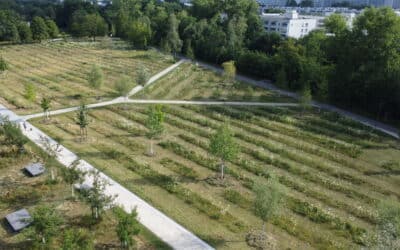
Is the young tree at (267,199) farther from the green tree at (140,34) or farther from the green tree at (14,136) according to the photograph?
the green tree at (140,34)

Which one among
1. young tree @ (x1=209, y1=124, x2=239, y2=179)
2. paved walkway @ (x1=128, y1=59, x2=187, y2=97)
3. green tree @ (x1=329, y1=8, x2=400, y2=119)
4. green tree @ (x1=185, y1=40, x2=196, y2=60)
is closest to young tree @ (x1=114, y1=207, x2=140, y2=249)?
young tree @ (x1=209, y1=124, x2=239, y2=179)

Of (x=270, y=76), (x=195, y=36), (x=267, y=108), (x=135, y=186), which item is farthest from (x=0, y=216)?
(x=195, y=36)

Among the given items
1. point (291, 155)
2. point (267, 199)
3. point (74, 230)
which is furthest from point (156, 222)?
point (291, 155)

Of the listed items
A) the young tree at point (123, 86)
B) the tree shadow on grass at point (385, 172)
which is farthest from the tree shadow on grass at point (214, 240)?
the young tree at point (123, 86)

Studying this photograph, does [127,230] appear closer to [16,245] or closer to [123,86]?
[16,245]

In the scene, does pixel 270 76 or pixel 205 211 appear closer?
pixel 205 211

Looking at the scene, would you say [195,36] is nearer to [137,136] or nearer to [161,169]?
[137,136]
